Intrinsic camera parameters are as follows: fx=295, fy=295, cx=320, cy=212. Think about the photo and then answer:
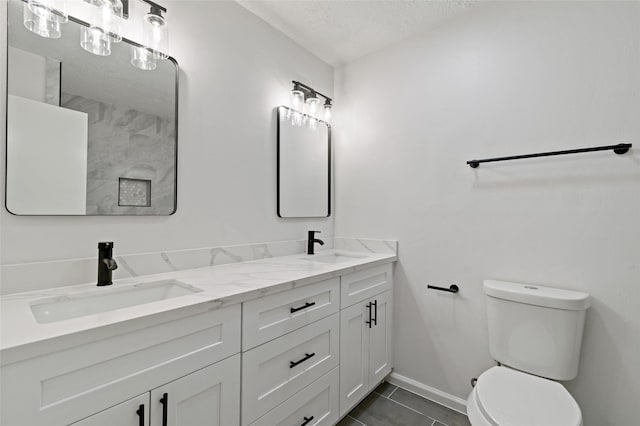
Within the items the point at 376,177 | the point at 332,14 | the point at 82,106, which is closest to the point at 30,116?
the point at 82,106

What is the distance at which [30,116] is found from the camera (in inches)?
41.9

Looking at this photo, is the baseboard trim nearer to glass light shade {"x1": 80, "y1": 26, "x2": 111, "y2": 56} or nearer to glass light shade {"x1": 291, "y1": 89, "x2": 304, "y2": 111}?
glass light shade {"x1": 291, "y1": 89, "x2": 304, "y2": 111}

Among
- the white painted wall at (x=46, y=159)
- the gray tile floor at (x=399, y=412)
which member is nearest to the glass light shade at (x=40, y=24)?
the white painted wall at (x=46, y=159)

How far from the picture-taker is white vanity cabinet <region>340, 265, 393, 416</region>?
1618 millimetres

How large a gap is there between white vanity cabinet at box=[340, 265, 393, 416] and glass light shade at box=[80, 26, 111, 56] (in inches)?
58.5

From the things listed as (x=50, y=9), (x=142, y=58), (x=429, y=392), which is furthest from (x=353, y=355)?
(x=50, y=9)

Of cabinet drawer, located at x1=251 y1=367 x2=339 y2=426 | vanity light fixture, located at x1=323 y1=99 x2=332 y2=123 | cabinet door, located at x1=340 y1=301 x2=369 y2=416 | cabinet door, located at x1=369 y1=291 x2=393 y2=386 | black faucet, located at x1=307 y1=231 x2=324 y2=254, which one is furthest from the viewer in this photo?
vanity light fixture, located at x1=323 y1=99 x2=332 y2=123

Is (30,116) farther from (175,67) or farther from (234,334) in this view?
(234,334)

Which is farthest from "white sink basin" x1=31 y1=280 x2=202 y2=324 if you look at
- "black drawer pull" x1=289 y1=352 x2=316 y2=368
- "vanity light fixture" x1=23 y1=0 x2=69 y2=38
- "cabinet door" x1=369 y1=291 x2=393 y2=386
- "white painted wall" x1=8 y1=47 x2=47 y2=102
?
"cabinet door" x1=369 y1=291 x2=393 y2=386

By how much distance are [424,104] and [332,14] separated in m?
0.81

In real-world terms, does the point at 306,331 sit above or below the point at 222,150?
below

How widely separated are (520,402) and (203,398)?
3.83ft

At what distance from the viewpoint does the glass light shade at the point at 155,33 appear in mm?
1289

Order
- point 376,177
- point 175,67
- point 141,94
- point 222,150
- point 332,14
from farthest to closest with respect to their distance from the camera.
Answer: point 376,177, point 332,14, point 222,150, point 175,67, point 141,94
